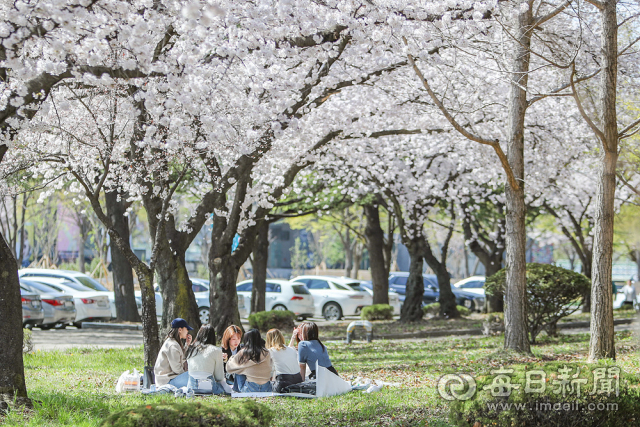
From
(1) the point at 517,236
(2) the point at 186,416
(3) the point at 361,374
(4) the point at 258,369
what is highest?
(1) the point at 517,236

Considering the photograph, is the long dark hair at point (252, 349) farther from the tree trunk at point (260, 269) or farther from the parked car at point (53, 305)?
the tree trunk at point (260, 269)

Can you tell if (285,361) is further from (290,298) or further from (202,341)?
(290,298)

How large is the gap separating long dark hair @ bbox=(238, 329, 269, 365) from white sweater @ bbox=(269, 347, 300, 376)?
13 centimetres

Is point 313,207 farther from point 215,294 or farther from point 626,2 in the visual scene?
point 626,2

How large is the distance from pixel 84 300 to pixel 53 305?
4.65 ft

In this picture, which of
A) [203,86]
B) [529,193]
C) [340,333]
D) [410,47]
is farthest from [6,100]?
[529,193]

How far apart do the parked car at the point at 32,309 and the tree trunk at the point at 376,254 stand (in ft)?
34.0

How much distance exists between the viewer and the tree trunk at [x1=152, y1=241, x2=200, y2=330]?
11922 mm

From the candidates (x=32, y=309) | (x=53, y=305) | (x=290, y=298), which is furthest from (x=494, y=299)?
(x=32, y=309)

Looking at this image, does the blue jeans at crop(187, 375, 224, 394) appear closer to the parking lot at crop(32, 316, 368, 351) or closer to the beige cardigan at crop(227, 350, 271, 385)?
the beige cardigan at crop(227, 350, 271, 385)

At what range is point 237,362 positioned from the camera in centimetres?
834

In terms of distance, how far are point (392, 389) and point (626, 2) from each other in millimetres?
7523

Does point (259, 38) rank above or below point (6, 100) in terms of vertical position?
above

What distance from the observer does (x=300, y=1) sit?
8883 millimetres
